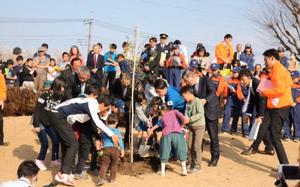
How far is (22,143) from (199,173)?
170 inches

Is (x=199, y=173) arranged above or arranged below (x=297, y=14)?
below

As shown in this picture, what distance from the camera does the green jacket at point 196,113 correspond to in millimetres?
8562

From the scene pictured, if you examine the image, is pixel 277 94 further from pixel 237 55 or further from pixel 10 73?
pixel 10 73

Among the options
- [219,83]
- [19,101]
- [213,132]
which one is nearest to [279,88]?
[213,132]

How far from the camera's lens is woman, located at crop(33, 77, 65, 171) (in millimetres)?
8008

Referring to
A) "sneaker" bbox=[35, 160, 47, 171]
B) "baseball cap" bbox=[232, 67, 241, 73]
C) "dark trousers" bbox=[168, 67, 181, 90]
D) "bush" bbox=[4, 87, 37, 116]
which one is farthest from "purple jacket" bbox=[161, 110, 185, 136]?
"bush" bbox=[4, 87, 37, 116]

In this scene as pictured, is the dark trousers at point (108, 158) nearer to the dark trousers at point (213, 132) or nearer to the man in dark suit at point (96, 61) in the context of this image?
the dark trousers at point (213, 132)

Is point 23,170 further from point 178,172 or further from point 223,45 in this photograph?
point 223,45

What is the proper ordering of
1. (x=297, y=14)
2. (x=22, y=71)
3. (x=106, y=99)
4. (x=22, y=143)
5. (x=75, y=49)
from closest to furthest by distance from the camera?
(x=106, y=99) < (x=22, y=143) < (x=75, y=49) < (x=22, y=71) < (x=297, y=14)

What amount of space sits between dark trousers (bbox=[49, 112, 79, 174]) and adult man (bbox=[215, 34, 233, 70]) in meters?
7.61

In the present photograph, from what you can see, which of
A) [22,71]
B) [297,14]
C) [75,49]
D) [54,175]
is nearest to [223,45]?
[75,49]

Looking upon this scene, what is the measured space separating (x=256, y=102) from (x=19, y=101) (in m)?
7.22

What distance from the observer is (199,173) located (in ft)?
28.5

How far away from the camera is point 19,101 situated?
563 inches
